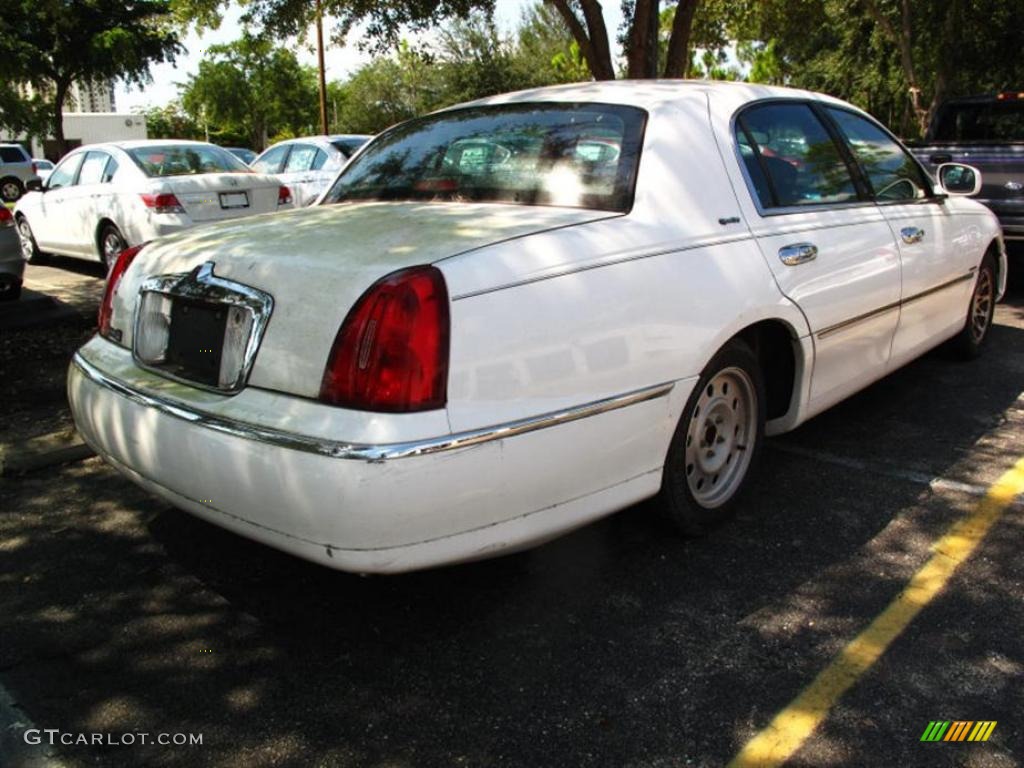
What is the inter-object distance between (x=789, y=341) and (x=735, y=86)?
43.5 inches

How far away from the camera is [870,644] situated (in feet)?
8.95

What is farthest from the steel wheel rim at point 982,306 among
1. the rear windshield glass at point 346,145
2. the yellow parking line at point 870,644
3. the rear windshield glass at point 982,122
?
the rear windshield glass at point 346,145

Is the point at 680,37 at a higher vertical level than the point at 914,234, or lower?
higher

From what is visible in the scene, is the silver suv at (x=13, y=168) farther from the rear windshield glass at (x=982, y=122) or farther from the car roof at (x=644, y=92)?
the car roof at (x=644, y=92)

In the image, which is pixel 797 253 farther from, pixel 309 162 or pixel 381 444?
pixel 309 162

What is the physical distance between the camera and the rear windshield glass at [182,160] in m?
8.90

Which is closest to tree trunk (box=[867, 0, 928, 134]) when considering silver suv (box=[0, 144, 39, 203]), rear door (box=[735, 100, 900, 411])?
rear door (box=[735, 100, 900, 411])

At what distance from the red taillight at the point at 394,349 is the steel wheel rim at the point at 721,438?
117 cm

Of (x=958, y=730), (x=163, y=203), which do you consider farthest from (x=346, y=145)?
(x=958, y=730)

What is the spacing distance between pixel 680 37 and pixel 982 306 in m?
Answer: 5.59

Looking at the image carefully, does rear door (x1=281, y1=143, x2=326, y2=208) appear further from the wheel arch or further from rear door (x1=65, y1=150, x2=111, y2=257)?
the wheel arch

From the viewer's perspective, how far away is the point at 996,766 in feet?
7.23

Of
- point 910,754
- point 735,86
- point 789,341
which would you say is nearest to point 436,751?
point 910,754

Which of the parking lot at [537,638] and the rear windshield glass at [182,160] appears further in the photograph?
the rear windshield glass at [182,160]
